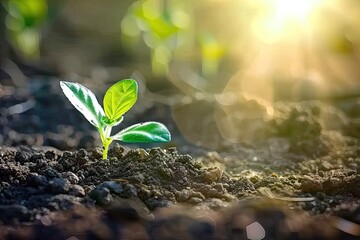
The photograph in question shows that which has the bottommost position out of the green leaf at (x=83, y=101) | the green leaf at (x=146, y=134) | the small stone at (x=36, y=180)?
the small stone at (x=36, y=180)

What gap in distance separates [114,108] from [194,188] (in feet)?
1.30

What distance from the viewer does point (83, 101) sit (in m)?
2.06

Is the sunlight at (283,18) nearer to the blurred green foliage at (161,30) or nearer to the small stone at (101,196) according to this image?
the blurred green foliage at (161,30)

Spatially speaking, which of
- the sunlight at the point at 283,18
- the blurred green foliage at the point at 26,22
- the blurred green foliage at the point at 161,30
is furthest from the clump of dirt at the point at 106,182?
the sunlight at the point at 283,18

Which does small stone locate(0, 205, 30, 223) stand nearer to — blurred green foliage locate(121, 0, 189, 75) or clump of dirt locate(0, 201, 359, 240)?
clump of dirt locate(0, 201, 359, 240)

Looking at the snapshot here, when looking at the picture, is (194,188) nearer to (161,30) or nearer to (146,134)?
(146,134)

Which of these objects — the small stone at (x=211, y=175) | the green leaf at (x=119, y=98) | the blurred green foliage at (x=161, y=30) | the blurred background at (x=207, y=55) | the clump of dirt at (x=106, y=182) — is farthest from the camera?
the blurred green foliage at (x=161, y=30)

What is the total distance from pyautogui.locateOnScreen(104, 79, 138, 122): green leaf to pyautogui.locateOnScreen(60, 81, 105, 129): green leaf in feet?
0.12

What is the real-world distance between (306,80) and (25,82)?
6.23 ft

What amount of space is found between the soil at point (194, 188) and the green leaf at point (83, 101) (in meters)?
0.12

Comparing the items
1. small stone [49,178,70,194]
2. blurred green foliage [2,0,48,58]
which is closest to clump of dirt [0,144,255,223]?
small stone [49,178,70,194]

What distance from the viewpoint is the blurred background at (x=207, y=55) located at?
397cm

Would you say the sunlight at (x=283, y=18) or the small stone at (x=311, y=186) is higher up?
the sunlight at (x=283, y=18)

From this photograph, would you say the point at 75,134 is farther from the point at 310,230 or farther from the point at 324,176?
the point at 310,230
